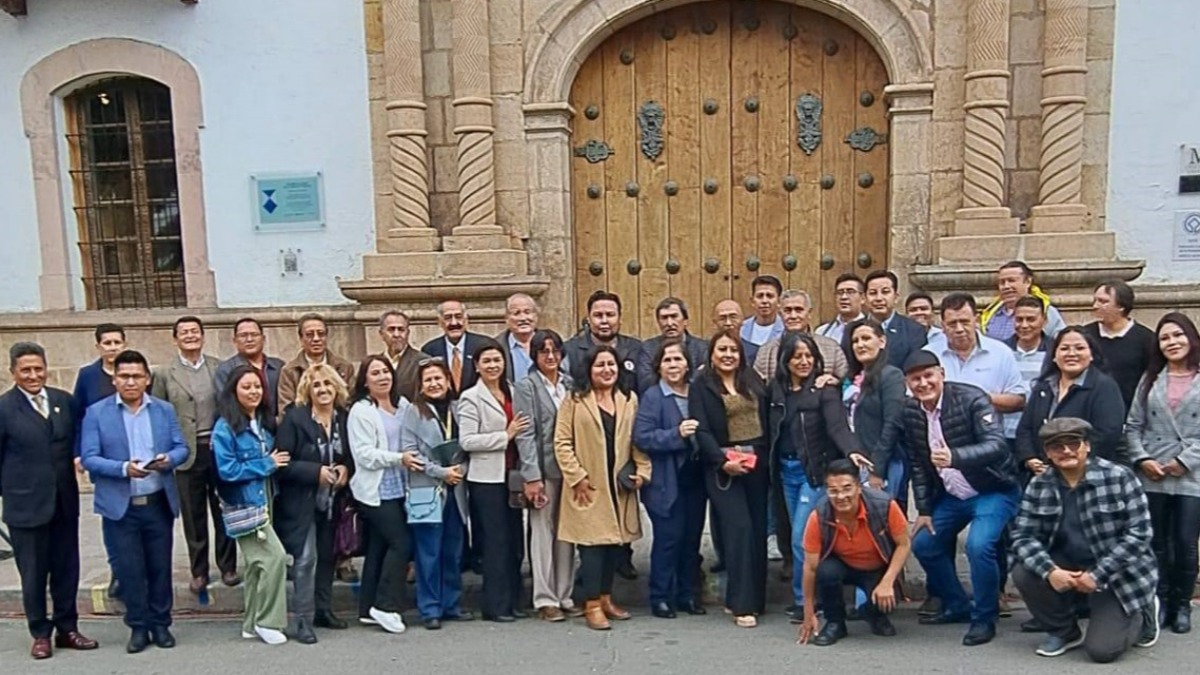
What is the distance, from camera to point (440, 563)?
17.0ft

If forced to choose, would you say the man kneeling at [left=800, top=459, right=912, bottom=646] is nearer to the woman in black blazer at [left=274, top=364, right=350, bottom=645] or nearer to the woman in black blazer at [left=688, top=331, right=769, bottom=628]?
the woman in black blazer at [left=688, top=331, right=769, bottom=628]

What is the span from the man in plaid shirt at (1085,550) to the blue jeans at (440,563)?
2907 mm

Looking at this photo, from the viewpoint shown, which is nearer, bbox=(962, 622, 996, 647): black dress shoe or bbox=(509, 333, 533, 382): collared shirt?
bbox=(962, 622, 996, 647): black dress shoe

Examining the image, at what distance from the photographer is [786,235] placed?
7.64 m

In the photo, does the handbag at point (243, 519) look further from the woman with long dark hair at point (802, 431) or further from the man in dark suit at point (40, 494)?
the woman with long dark hair at point (802, 431)

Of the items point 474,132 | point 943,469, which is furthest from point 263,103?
point 943,469

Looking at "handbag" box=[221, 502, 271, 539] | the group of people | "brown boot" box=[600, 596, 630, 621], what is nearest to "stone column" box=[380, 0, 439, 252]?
the group of people

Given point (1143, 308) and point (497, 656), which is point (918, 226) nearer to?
point (1143, 308)

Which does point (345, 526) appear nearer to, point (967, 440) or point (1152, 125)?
point (967, 440)

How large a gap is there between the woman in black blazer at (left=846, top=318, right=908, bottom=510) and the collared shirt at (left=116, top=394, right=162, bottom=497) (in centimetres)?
362

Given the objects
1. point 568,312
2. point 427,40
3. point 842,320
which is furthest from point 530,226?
point 842,320

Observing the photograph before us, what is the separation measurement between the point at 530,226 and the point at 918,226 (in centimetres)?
308

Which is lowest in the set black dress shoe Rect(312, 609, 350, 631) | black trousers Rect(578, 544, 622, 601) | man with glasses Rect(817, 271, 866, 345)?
black dress shoe Rect(312, 609, 350, 631)

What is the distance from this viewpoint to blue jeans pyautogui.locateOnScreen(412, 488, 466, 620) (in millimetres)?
5094
